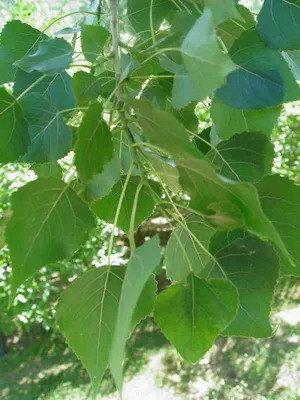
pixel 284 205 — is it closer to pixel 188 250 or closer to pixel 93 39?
pixel 188 250

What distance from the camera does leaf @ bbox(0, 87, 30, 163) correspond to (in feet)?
1.52

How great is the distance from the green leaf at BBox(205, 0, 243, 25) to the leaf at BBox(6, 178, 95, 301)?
0.62 feet

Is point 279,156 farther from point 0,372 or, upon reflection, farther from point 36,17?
point 0,372

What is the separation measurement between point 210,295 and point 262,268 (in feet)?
0.19

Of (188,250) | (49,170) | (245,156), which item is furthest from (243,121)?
(49,170)

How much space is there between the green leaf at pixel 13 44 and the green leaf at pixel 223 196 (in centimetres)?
30

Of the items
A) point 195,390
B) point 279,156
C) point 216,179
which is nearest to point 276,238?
point 216,179

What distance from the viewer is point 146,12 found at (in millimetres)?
632

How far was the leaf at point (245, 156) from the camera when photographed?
1.50ft

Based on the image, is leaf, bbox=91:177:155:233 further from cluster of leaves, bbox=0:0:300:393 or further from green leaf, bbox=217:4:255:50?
green leaf, bbox=217:4:255:50

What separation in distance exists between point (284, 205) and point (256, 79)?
0.35ft

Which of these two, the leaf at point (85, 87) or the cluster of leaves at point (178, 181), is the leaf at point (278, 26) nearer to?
the cluster of leaves at point (178, 181)

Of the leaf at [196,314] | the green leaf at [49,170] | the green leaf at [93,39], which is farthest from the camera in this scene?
the green leaf at [49,170]

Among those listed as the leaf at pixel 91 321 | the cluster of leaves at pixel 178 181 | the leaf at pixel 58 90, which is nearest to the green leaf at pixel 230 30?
the cluster of leaves at pixel 178 181
